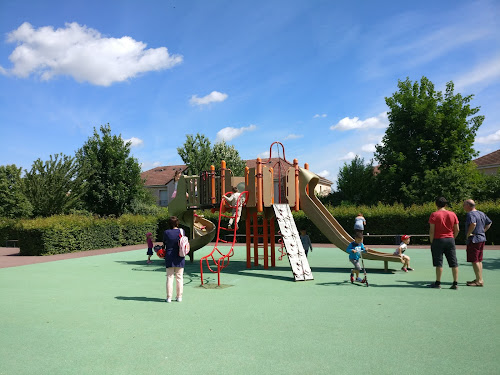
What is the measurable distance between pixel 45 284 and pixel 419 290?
8776 millimetres

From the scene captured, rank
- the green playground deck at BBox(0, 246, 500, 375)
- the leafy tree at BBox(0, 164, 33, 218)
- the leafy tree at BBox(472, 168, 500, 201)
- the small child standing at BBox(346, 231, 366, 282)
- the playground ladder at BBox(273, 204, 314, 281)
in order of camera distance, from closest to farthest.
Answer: the green playground deck at BBox(0, 246, 500, 375), the small child standing at BBox(346, 231, 366, 282), the playground ladder at BBox(273, 204, 314, 281), the leafy tree at BBox(0, 164, 33, 218), the leafy tree at BBox(472, 168, 500, 201)

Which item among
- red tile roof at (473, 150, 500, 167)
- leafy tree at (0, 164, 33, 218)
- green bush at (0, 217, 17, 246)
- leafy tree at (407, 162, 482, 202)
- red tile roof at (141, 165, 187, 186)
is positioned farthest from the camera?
red tile roof at (141, 165, 187, 186)

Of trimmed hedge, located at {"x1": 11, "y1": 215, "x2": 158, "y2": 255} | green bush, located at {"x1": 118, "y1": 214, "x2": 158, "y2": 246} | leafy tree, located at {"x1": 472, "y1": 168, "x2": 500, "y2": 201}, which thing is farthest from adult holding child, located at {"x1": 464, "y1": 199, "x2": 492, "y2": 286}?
leafy tree, located at {"x1": 472, "y1": 168, "x2": 500, "y2": 201}

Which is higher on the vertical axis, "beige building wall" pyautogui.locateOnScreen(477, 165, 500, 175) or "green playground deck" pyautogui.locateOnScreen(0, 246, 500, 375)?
"beige building wall" pyautogui.locateOnScreen(477, 165, 500, 175)

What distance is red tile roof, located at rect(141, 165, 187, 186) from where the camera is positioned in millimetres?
57116

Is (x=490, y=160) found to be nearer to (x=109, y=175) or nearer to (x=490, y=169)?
(x=490, y=169)

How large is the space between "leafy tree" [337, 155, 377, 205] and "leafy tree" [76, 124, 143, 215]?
19107 mm

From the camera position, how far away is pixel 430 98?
1471 inches

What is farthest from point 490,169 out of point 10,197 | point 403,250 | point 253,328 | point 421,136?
point 10,197

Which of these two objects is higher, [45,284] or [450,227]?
[450,227]

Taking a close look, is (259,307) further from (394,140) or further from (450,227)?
(394,140)

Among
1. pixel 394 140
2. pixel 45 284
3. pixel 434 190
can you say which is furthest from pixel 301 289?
pixel 394 140

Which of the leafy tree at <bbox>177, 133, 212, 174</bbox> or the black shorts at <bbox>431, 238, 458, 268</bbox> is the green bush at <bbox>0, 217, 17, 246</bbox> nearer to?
the leafy tree at <bbox>177, 133, 212, 174</bbox>

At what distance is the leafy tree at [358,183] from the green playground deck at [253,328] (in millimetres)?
28479
